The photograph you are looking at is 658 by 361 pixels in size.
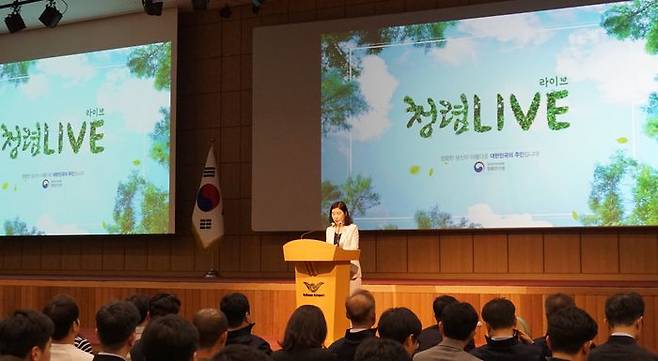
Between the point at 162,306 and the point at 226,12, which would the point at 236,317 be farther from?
the point at 226,12

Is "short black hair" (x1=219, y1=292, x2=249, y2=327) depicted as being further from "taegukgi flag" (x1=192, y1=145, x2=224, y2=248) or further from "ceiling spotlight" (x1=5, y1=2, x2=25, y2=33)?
"ceiling spotlight" (x1=5, y1=2, x2=25, y2=33)

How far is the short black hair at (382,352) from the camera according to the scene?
81.0 inches

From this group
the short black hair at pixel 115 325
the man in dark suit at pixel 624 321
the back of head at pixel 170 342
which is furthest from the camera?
the man in dark suit at pixel 624 321

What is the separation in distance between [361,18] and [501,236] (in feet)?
8.57

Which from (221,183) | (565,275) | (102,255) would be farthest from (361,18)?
(102,255)

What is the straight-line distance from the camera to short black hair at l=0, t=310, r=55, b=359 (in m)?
2.59

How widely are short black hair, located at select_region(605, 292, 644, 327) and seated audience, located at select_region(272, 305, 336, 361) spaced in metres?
1.19

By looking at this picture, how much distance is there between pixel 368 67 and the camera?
828 centimetres

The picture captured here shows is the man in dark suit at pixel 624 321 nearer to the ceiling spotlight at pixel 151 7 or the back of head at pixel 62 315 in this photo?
the back of head at pixel 62 315

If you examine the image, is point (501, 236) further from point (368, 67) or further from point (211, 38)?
point (211, 38)

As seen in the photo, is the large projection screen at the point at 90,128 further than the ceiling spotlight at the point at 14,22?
Yes

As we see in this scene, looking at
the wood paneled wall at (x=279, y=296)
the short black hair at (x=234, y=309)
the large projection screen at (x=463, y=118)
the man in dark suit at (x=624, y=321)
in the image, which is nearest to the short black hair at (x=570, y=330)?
the man in dark suit at (x=624, y=321)

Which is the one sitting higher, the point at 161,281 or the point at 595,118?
the point at 595,118

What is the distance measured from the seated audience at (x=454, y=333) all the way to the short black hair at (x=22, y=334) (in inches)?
55.6
